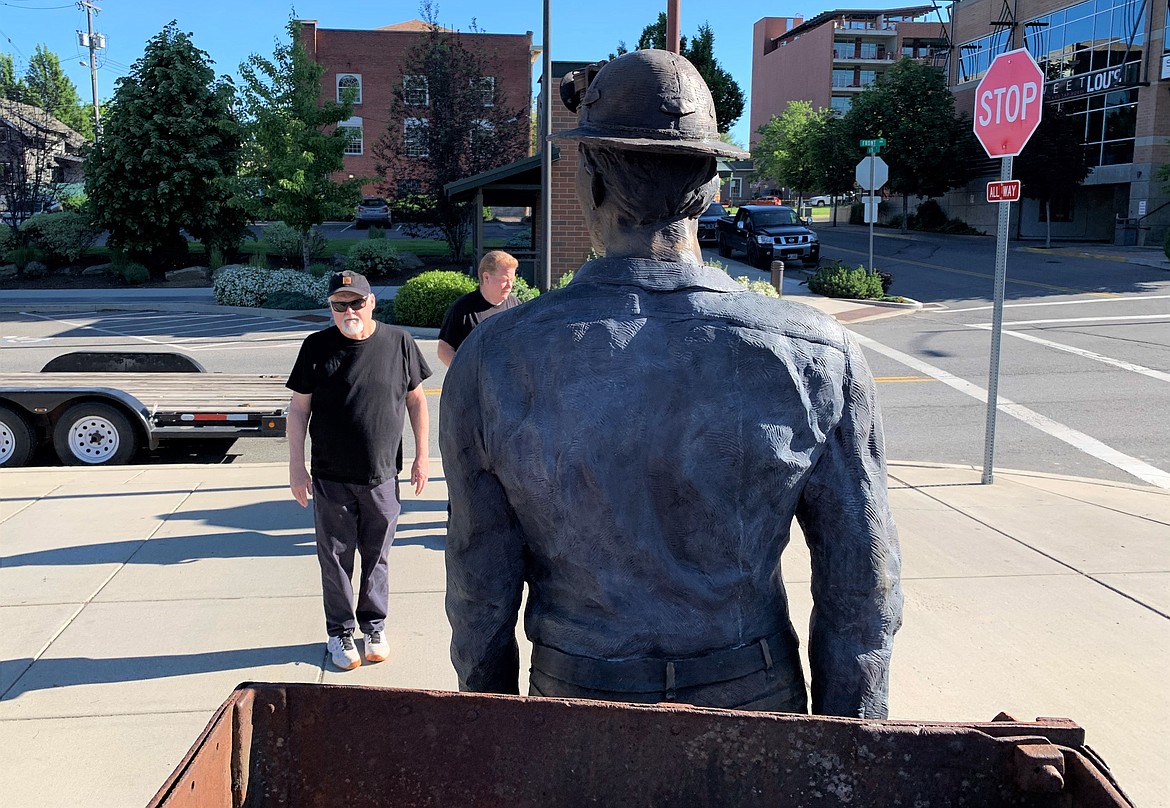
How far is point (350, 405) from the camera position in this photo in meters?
4.85

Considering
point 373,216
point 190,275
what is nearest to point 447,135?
point 190,275

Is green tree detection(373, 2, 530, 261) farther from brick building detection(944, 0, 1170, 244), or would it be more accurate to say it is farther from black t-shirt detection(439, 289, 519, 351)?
black t-shirt detection(439, 289, 519, 351)

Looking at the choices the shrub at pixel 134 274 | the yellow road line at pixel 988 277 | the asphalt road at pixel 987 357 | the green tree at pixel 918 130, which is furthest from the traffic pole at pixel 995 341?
the green tree at pixel 918 130

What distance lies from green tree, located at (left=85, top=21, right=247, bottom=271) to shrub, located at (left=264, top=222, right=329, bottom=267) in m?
1.35

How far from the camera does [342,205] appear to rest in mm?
25797

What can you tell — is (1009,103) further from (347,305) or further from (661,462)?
(661,462)

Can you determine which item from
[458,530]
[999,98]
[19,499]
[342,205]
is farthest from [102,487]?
[342,205]

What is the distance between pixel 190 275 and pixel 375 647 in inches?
1063

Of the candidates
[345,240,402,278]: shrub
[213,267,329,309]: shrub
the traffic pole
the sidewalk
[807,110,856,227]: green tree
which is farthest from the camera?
[807,110,856,227]: green tree

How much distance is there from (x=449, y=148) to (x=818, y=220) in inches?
1435

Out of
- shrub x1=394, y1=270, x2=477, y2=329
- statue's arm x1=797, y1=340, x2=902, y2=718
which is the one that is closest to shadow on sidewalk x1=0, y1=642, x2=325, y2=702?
statue's arm x1=797, y1=340, x2=902, y2=718

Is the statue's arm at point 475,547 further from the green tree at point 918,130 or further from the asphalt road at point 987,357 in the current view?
the green tree at point 918,130

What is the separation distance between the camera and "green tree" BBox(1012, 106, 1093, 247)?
39.0m

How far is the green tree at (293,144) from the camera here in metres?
24.7
